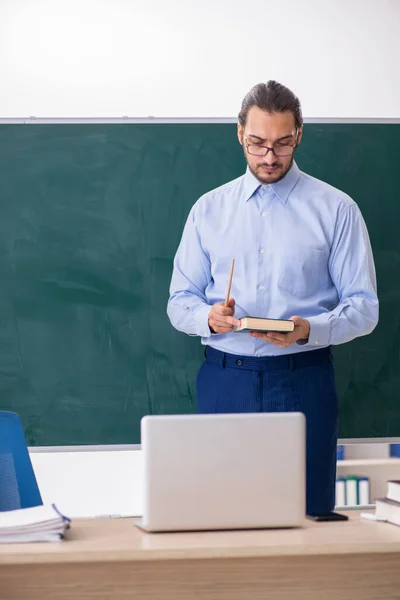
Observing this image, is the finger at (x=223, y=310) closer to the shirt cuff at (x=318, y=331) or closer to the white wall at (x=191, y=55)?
the shirt cuff at (x=318, y=331)

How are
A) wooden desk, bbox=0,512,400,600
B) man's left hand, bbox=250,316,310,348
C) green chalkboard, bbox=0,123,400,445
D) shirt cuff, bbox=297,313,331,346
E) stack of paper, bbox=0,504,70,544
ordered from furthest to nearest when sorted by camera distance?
1. green chalkboard, bbox=0,123,400,445
2. shirt cuff, bbox=297,313,331,346
3. man's left hand, bbox=250,316,310,348
4. stack of paper, bbox=0,504,70,544
5. wooden desk, bbox=0,512,400,600

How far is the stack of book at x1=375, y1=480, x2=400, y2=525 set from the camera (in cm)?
196

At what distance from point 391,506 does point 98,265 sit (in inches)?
74.7

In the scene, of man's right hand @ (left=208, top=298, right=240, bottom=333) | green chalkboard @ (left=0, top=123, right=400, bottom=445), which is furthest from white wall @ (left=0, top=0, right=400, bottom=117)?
man's right hand @ (left=208, top=298, right=240, bottom=333)

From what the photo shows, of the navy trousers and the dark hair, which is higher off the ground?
the dark hair

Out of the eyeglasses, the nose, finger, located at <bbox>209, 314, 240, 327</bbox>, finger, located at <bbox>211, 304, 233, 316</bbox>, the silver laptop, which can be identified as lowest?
the silver laptop

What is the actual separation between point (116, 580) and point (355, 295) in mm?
1534

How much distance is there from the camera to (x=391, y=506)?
1.98 metres

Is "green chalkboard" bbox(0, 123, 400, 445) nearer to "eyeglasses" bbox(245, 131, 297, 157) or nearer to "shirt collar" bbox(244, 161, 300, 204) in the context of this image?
"shirt collar" bbox(244, 161, 300, 204)

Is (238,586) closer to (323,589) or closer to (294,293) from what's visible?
(323,589)

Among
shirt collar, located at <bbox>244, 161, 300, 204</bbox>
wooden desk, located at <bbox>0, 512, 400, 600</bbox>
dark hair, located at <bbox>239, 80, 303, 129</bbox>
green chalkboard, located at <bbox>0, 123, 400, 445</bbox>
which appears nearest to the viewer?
wooden desk, located at <bbox>0, 512, 400, 600</bbox>

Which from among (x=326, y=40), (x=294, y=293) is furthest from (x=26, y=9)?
(x=294, y=293)

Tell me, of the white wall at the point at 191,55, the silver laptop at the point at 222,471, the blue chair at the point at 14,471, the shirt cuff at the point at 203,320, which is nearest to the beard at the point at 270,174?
the shirt cuff at the point at 203,320

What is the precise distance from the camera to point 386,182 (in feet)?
11.8
